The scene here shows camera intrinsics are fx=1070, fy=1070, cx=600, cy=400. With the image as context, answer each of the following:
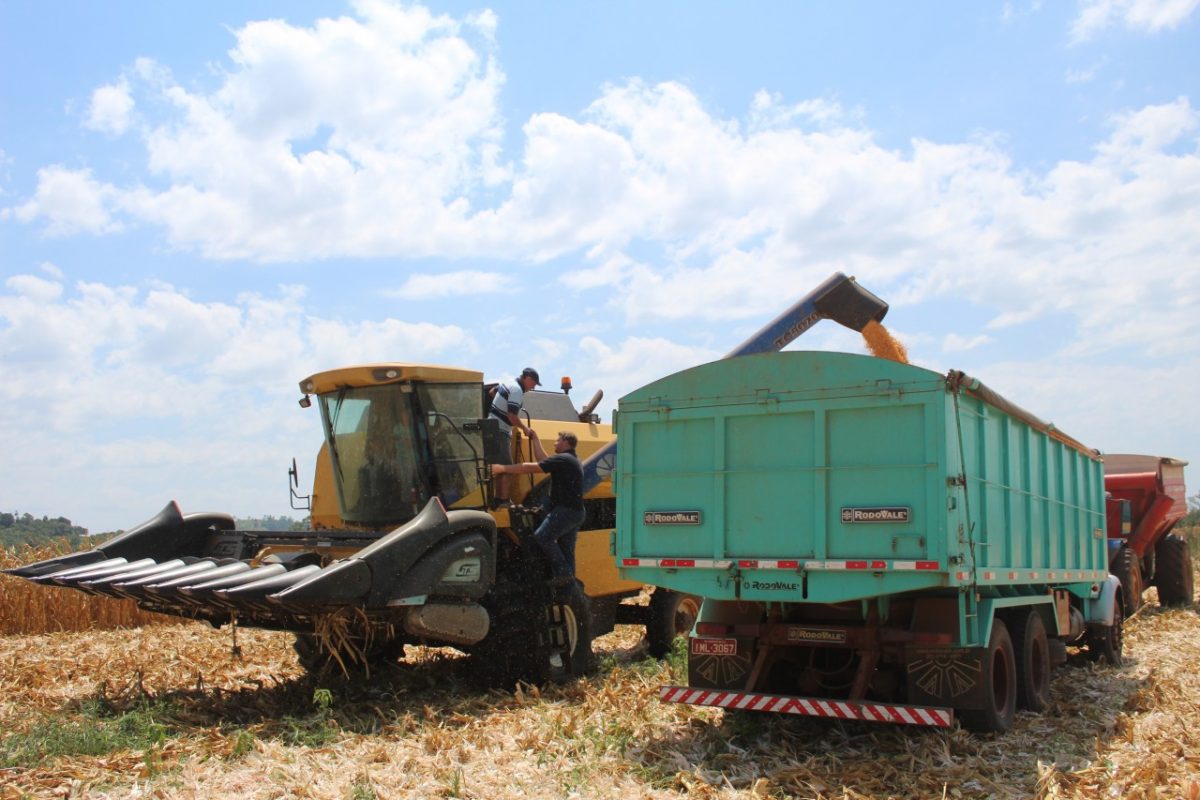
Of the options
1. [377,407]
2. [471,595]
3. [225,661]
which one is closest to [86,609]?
[225,661]

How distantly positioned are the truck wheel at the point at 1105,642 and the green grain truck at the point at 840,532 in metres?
3.28

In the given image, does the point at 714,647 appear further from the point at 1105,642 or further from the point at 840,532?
the point at 1105,642

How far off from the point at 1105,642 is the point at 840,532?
602cm

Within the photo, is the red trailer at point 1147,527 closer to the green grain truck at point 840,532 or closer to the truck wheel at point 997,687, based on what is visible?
the green grain truck at point 840,532

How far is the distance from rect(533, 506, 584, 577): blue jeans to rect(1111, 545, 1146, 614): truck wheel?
7.72 meters

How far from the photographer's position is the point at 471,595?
8.29 m

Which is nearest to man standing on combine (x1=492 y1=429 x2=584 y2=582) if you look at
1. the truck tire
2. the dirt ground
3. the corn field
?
the dirt ground

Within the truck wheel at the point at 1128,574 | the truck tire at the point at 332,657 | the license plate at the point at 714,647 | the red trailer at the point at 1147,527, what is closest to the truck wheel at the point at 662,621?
the truck tire at the point at 332,657

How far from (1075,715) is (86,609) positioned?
461 inches

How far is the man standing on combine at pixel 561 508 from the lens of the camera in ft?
31.0

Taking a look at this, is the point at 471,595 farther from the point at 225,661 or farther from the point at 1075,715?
the point at 1075,715

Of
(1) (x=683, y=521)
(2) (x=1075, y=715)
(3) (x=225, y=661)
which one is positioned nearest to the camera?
(1) (x=683, y=521)

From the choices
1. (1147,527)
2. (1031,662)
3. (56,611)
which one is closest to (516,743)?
(1031,662)

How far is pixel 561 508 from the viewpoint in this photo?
375 inches
